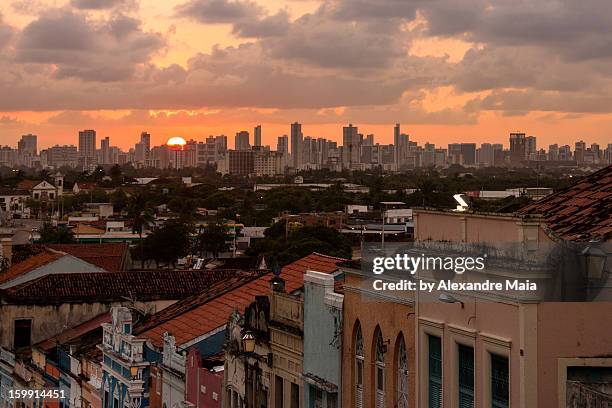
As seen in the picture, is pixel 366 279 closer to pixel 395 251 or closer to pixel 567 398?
pixel 395 251

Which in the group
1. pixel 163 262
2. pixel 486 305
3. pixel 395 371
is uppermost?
pixel 486 305

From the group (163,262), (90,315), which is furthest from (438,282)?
(163,262)

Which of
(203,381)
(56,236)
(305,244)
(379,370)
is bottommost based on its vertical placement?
(56,236)

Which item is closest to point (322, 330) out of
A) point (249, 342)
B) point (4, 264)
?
point (249, 342)

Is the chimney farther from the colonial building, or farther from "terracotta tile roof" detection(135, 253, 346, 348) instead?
the colonial building

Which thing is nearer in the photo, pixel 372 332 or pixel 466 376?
pixel 466 376

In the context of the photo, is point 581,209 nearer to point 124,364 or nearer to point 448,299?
point 448,299
